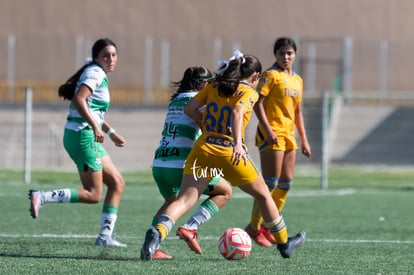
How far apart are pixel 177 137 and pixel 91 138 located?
1.09m

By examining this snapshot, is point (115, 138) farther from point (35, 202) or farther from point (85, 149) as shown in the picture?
point (35, 202)

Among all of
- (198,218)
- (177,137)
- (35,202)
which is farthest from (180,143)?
(35,202)

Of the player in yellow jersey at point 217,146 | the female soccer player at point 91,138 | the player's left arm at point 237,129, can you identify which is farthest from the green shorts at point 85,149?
the player's left arm at point 237,129

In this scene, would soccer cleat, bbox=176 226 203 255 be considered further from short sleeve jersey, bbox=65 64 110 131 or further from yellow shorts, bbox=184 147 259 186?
short sleeve jersey, bbox=65 64 110 131

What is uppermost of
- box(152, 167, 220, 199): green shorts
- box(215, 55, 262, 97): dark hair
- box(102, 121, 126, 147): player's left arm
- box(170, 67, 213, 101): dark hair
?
box(215, 55, 262, 97): dark hair

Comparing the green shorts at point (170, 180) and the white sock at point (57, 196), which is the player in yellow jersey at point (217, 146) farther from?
the white sock at point (57, 196)

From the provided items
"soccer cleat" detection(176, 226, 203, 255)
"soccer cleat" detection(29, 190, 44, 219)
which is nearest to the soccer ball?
"soccer cleat" detection(176, 226, 203, 255)

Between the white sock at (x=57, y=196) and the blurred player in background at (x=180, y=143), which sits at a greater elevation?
the blurred player in background at (x=180, y=143)

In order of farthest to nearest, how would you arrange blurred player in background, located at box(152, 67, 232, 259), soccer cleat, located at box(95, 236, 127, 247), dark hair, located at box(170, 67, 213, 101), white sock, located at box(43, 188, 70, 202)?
soccer cleat, located at box(95, 236, 127, 247)
white sock, located at box(43, 188, 70, 202)
dark hair, located at box(170, 67, 213, 101)
blurred player in background, located at box(152, 67, 232, 259)

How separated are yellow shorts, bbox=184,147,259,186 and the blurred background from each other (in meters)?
16.3

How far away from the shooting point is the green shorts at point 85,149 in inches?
379

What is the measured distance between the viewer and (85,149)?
9.62 metres

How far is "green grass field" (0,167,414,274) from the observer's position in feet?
27.2

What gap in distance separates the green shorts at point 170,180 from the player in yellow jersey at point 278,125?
139 cm
